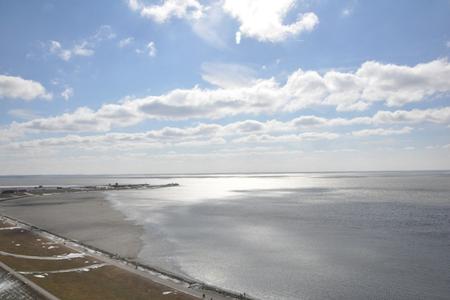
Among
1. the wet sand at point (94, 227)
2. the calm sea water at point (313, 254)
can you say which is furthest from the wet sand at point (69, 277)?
the wet sand at point (94, 227)

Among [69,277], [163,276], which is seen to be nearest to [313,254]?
[163,276]

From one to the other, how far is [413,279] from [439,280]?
248 centimetres

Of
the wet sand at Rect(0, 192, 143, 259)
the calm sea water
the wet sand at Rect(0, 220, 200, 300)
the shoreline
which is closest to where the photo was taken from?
the wet sand at Rect(0, 220, 200, 300)

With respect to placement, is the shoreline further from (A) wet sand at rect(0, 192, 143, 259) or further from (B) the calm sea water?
(A) wet sand at rect(0, 192, 143, 259)

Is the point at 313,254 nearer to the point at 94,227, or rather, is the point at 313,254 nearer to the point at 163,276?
the point at 163,276

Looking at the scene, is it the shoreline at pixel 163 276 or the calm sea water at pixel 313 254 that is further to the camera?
the calm sea water at pixel 313 254

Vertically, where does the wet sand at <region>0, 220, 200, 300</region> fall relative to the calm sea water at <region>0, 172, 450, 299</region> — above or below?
above

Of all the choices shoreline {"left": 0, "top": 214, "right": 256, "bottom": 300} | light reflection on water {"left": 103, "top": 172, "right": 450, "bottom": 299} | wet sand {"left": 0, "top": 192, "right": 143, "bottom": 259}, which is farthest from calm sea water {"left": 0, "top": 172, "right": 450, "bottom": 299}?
wet sand {"left": 0, "top": 192, "right": 143, "bottom": 259}

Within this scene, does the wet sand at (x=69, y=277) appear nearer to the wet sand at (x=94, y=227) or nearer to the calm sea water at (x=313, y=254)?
the calm sea water at (x=313, y=254)

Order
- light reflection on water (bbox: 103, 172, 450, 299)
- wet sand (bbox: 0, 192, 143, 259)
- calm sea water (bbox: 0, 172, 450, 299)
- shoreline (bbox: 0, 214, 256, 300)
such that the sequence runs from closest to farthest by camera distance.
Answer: shoreline (bbox: 0, 214, 256, 300), calm sea water (bbox: 0, 172, 450, 299), light reflection on water (bbox: 103, 172, 450, 299), wet sand (bbox: 0, 192, 143, 259)

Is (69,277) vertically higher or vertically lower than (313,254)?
higher

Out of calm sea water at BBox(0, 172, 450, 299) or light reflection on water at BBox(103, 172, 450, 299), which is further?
light reflection on water at BBox(103, 172, 450, 299)

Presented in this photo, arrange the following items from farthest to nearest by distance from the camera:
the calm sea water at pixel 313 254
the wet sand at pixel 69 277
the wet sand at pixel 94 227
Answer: the wet sand at pixel 94 227, the calm sea water at pixel 313 254, the wet sand at pixel 69 277

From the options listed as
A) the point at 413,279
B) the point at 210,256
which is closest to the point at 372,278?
the point at 413,279
